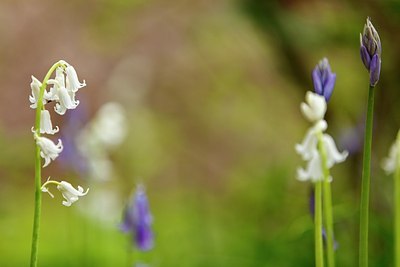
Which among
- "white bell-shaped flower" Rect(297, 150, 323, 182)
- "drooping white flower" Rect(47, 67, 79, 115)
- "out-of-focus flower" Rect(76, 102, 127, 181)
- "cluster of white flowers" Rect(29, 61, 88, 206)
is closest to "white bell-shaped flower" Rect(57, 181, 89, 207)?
"cluster of white flowers" Rect(29, 61, 88, 206)

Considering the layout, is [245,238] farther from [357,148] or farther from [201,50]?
[201,50]

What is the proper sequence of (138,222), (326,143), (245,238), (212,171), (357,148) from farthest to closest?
(212,171) < (245,238) < (357,148) < (138,222) < (326,143)

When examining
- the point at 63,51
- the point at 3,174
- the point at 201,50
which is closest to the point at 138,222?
the point at 201,50

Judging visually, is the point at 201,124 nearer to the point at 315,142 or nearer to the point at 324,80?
the point at 324,80

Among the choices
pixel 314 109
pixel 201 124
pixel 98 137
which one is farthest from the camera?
pixel 201 124

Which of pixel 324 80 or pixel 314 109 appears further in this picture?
pixel 324 80

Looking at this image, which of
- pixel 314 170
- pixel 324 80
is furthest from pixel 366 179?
pixel 324 80

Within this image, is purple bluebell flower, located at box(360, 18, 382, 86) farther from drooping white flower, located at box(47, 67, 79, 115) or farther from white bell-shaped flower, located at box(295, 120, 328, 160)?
drooping white flower, located at box(47, 67, 79, 115)
